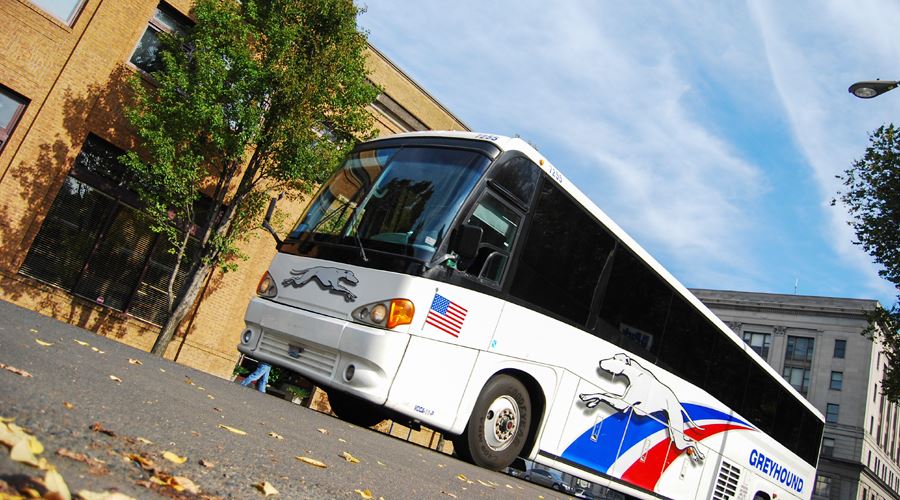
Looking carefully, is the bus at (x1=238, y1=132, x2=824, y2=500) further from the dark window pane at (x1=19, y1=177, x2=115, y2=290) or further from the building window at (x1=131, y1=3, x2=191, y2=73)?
the building window at (x1=131, y1=3, x2=191, y2=73)

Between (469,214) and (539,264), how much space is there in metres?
1.20

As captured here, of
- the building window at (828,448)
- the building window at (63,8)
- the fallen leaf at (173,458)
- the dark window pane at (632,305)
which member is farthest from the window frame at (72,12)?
the building window at (828,448)

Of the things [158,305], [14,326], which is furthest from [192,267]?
[14,326]

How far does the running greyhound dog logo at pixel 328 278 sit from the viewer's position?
6.98m

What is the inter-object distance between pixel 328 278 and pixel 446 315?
4.58 ft

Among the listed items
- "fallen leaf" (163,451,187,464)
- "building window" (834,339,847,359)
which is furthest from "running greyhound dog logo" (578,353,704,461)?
"building window" (834,339,847,359)

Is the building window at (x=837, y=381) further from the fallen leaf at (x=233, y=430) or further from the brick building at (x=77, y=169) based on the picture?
the fallen leaf at (x=233, y=430)

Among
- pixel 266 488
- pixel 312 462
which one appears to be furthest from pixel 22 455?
pixel 312 462

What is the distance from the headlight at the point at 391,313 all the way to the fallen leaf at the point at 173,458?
348 cm

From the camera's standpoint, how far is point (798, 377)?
64188 mm

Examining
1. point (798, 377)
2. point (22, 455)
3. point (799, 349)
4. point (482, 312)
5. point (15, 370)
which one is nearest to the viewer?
point (22, 455)

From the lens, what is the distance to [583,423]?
325 inches

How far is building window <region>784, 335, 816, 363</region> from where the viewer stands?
64.3m

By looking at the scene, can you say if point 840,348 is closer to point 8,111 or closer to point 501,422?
point 501,422
